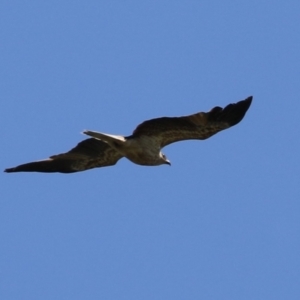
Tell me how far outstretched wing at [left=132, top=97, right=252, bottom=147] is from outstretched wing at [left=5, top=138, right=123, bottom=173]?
5.18 feet

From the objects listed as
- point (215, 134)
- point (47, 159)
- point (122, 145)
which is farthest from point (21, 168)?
point (215, 134)

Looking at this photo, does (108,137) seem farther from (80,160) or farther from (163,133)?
(80,160)

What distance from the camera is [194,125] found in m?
22.4

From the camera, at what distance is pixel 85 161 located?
24250 mm

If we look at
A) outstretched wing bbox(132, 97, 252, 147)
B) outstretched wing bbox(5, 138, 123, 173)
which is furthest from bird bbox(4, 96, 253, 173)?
outstretched wing bbox(5, 138, 123, 173)

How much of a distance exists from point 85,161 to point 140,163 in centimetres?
168

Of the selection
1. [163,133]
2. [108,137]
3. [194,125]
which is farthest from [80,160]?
[194,125]

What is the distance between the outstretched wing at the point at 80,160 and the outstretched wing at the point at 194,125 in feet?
5.18

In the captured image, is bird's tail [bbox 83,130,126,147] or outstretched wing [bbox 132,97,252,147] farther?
outstretched wing [bbox 132,97,252,147]

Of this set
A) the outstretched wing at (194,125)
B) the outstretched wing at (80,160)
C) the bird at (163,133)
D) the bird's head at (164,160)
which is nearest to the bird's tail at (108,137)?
the bird at (163,133)

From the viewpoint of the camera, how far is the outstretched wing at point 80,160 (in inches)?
940

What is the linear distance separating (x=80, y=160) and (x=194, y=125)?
2.81 meters

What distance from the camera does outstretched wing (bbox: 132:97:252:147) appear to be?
2217 cm

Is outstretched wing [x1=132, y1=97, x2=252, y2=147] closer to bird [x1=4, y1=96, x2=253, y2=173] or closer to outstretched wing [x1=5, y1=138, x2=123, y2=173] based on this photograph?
bird [x1=4, y1=96, x2=253, y2=173]
